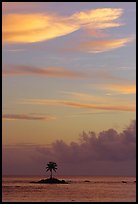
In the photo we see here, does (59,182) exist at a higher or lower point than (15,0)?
lower

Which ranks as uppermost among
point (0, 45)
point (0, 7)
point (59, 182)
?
point (0, 7)

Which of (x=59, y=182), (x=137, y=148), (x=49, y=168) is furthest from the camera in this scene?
(x=59, y=182)

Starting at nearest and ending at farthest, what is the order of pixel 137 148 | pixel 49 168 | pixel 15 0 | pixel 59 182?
pixel 137 148 < pixel 15 0 < pixel 49 168 < pixel 59 182

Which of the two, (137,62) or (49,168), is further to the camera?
(49,168)

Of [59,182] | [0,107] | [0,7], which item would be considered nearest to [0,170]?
[0,107]

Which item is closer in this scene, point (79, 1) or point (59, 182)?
point (79, 1)

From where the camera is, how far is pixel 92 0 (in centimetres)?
369

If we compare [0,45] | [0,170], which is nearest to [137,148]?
[0,170]

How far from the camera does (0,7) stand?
3.77m

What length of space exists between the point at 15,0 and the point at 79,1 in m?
0.52

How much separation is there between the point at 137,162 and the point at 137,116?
1.19 ft

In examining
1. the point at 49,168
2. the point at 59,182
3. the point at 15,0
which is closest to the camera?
the point at 15,0

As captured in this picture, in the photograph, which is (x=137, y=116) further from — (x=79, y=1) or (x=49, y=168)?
(x=49, y=168)

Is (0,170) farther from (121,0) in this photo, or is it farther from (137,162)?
(121,0)
